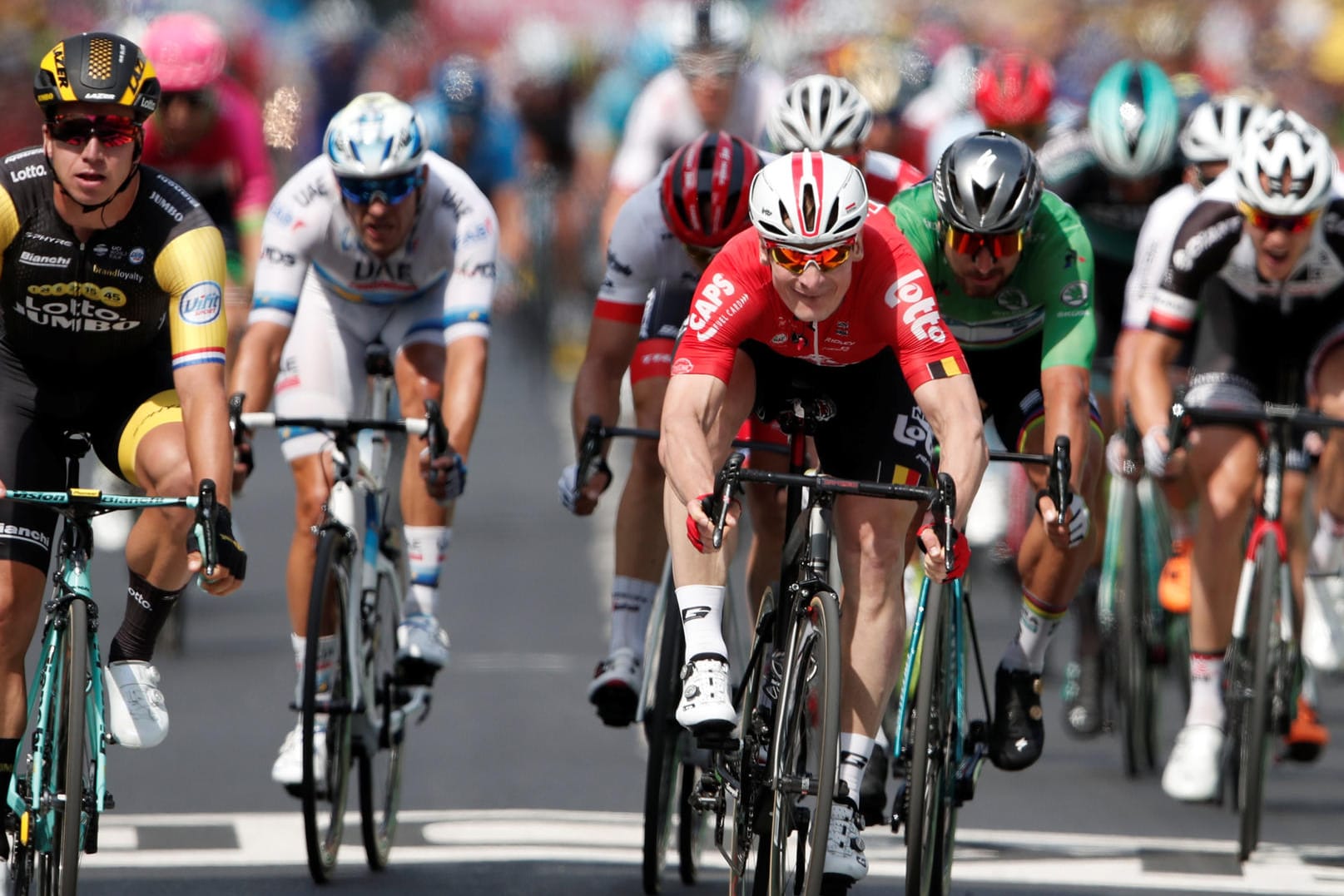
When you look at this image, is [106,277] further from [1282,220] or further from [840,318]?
[1282,220]

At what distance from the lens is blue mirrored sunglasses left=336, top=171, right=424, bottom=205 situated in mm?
8812

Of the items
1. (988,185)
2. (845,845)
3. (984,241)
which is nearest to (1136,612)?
(984,241)

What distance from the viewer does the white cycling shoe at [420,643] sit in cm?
888

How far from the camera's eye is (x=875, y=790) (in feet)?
25.6

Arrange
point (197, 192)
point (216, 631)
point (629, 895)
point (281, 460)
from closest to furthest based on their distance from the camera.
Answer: point (629, 895)
point (197, 192)
point (216, 631)
point (281, 460)

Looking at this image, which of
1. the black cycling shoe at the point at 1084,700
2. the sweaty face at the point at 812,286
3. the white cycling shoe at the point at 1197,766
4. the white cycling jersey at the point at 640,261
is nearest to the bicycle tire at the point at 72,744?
the sweaty face at the point at 812,286

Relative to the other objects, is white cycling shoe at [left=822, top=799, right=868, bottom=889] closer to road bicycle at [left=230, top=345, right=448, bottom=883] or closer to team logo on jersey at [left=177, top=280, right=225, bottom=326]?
road bicycle at [left=230, top=345, right=448, bottom=883]

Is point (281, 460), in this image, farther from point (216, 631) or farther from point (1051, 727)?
point (1051, 727)

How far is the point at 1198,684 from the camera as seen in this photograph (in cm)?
952

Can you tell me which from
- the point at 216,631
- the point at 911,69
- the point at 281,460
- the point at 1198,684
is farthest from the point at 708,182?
the point at 281,460

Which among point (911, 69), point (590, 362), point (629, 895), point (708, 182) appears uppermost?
point (911, 69)

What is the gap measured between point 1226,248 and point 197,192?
5.24 meters

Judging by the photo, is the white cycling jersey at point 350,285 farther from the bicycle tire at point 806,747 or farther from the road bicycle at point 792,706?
the bicycle tire at point 806,747

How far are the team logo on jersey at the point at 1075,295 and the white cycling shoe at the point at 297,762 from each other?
102 inches
